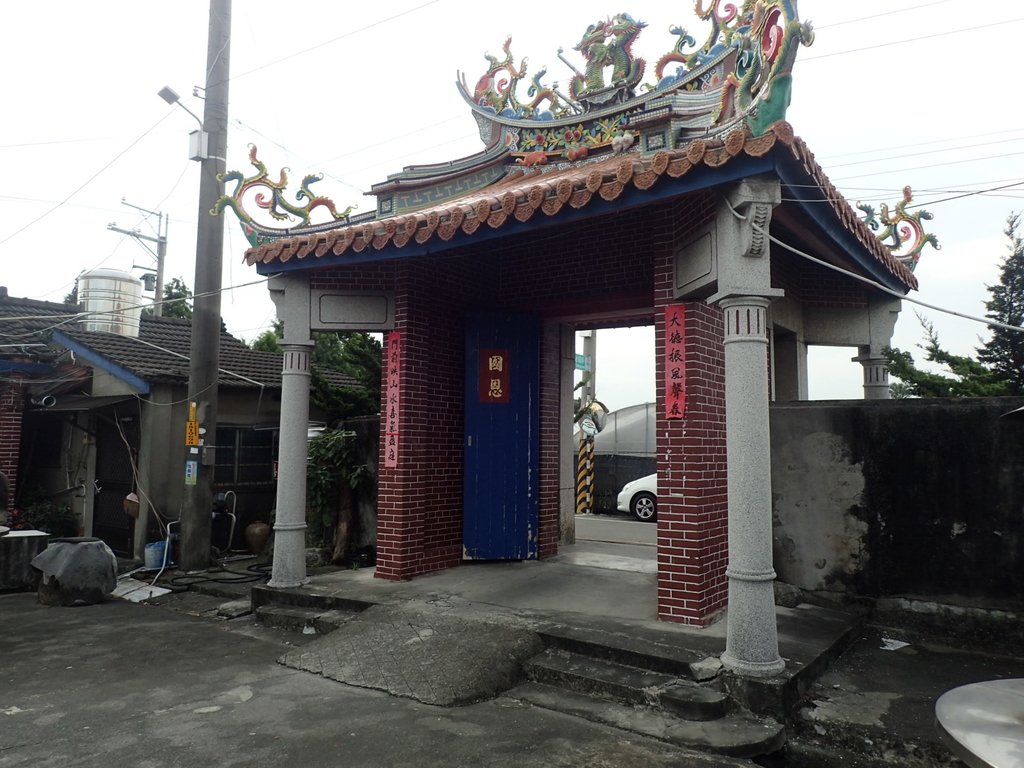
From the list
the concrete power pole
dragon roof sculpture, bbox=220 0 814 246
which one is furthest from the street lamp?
dragon roof sculpture, bbox=220 0 814 246

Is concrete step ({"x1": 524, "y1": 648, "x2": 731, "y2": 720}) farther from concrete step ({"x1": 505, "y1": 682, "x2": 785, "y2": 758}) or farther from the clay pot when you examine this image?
the clay pot

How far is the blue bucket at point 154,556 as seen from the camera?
29.7 feet

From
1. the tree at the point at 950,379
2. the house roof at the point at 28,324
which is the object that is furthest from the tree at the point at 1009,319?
the house roof at the point at 28,324

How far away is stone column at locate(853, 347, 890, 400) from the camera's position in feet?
26.9

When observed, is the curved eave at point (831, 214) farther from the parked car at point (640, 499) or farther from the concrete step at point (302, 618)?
the parked car at point (640, 499)

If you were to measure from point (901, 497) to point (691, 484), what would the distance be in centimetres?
197

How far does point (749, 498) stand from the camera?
430 centimetres

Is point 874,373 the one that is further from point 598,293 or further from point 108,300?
point 108,300

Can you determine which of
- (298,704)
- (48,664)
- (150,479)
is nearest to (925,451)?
(298,704)

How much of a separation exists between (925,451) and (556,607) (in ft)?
11.0

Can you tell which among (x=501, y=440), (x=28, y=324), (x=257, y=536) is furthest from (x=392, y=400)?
(x=28, y=324)

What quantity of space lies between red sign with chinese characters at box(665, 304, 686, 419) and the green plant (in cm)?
433

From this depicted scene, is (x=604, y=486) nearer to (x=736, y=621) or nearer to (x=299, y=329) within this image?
(x=299, y=329)

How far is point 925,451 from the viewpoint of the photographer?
564cm
